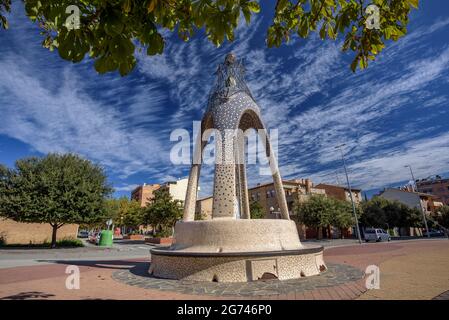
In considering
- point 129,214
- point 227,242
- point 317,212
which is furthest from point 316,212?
point 129,214

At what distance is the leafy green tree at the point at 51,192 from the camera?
2250 cm

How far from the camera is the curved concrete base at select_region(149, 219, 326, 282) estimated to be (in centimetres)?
831

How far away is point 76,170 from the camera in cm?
2586

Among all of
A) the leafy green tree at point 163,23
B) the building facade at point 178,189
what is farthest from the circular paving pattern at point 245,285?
the building facade at point 178,189

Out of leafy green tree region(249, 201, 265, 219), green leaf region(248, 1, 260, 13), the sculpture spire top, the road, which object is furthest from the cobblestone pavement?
leafy green tree region(249, 201, 265, 219)

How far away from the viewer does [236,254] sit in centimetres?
826

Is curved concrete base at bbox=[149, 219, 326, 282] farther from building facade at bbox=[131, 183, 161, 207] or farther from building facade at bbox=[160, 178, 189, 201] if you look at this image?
building facade at bbox=[131, 183, 161, 207]

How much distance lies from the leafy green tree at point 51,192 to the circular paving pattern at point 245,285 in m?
16.9

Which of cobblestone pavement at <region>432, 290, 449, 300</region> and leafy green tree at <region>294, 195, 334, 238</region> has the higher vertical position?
leafy green tree at <region>294, 195, 334, 238</region>

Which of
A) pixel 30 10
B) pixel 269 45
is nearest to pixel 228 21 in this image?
pixel 269 45

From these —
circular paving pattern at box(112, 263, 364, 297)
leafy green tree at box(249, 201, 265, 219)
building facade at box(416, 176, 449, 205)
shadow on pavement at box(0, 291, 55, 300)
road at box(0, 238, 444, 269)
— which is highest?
building facade at box(416, 176, 449, 205)

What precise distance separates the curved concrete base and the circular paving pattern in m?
0.28

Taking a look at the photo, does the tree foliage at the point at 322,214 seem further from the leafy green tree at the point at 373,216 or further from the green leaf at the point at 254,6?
the green leaf at the point at 254,6
